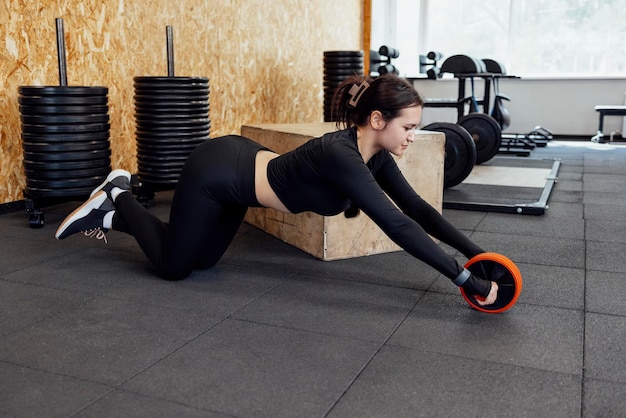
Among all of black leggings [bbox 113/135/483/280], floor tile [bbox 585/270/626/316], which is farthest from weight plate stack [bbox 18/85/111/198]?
floor tile [bbox 585/270/626/316]

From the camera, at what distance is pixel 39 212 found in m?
2.62

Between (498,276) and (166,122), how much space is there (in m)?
1.93

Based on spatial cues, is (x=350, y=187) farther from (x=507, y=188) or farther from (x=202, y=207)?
(x=507, y=188)

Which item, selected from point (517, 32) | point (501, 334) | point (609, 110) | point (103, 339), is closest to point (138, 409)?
point (103, 339)

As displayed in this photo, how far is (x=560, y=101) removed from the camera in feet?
22.4

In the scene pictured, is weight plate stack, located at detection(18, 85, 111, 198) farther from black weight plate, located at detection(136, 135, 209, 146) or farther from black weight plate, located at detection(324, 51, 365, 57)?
black weight plate, located at detection(324, 51, 365, 57)

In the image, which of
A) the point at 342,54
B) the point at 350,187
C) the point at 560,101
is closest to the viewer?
the point at 350,187

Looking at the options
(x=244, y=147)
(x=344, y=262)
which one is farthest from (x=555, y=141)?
(x=244, y=147)

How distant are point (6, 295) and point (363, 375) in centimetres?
112

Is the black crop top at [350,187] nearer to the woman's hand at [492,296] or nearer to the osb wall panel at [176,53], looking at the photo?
the woman's hand at [492,296]

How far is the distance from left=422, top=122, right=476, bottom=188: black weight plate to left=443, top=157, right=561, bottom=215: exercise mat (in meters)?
0.10

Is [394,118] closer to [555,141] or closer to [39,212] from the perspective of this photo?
[39,212]

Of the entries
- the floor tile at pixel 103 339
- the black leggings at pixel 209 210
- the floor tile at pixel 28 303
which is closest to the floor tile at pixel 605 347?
the black leggings at pixel 209 210

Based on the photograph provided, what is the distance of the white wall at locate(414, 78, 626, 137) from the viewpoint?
6.68 meters
